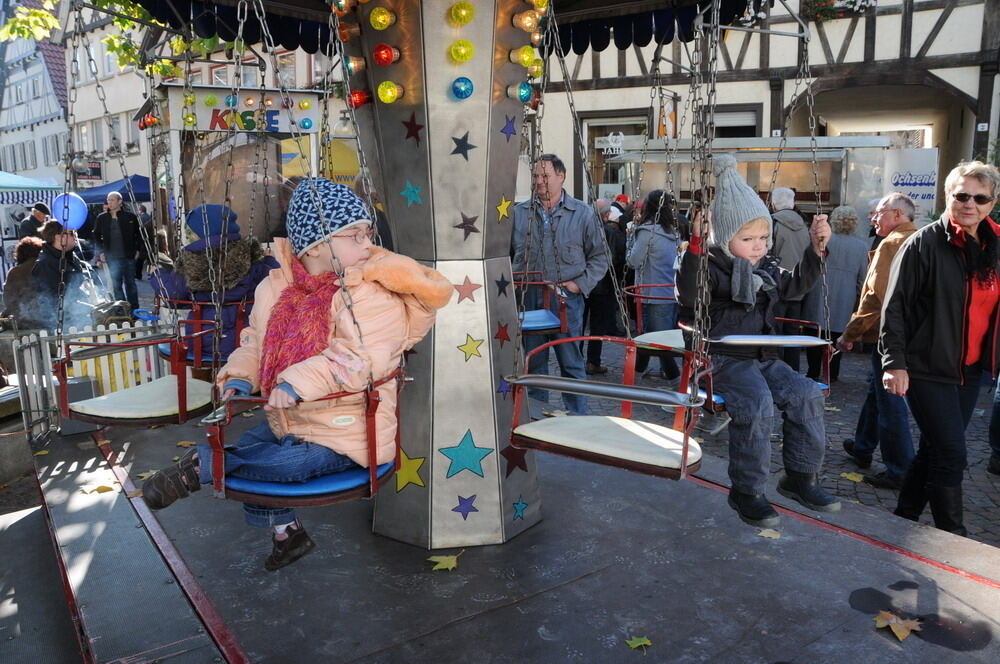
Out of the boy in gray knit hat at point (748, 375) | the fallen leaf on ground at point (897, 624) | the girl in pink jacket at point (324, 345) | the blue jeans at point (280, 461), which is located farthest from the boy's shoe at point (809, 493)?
the blue jeans at point (280, 461)

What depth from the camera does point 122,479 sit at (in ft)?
15.3

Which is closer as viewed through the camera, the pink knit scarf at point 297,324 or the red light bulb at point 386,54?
the pink knit scarf at point 297,324

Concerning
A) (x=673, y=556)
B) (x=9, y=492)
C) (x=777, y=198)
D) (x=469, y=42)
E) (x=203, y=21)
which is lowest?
(x=9, y=492)

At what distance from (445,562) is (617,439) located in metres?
1.05

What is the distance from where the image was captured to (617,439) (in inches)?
126

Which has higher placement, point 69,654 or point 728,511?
point 728,511

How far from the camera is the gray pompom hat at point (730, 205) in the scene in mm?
3508

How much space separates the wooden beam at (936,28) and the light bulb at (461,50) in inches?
609

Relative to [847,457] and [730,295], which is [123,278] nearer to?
[847,457]

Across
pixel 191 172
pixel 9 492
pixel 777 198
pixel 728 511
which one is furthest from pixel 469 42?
pixel 191 172

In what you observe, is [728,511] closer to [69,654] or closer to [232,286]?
[69,654]

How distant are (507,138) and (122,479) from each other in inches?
122

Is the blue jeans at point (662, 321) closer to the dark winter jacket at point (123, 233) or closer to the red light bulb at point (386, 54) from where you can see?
the red light bulb at point (386, 54)

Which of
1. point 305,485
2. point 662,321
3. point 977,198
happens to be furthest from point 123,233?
point 977,198
